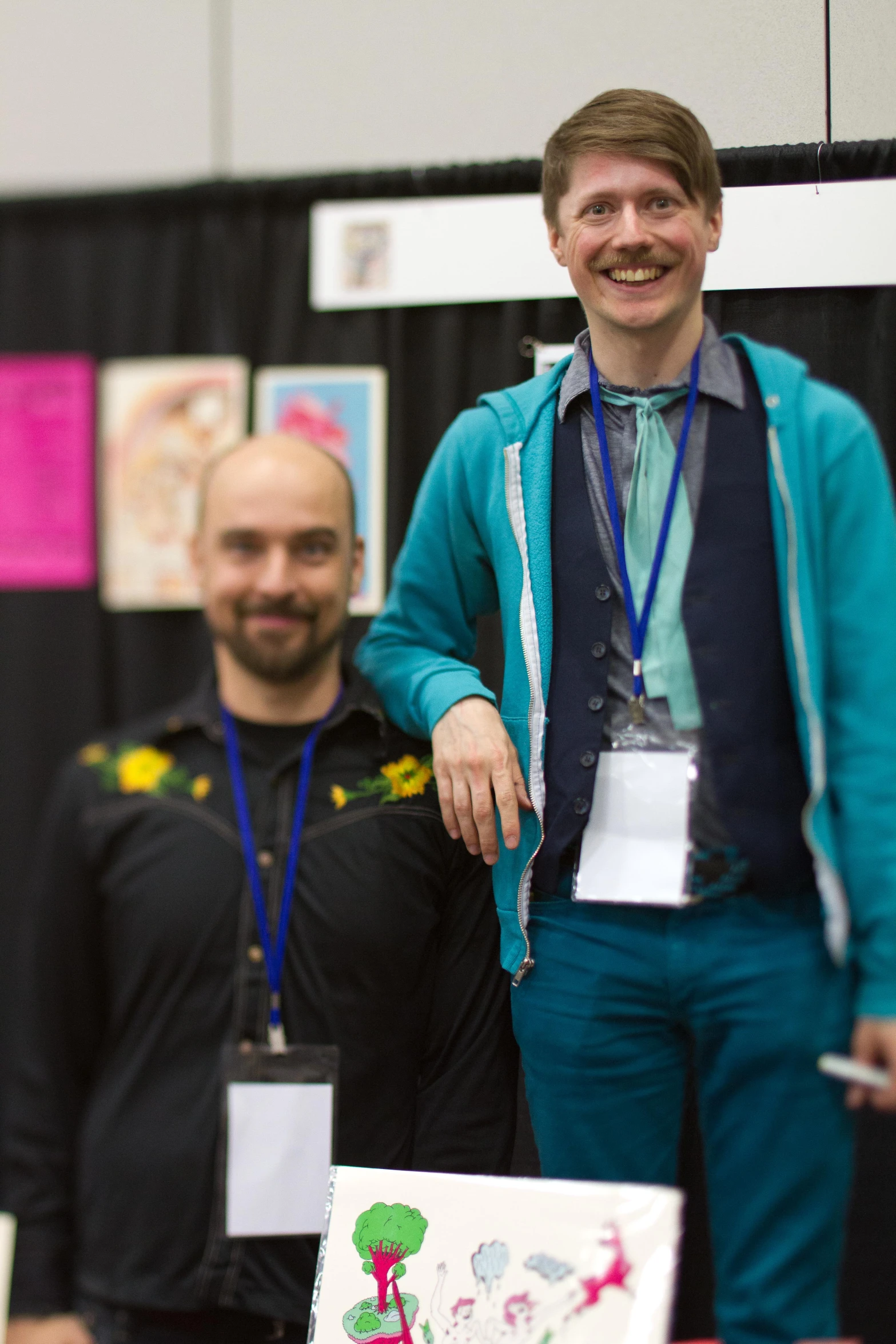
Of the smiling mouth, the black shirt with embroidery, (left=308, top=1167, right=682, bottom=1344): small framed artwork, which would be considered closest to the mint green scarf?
the smiling mouth

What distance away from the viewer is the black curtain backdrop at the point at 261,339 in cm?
121

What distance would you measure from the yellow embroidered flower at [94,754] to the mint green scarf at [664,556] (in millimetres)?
870

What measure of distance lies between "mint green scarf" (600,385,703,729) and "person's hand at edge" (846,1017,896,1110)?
313 millimetres

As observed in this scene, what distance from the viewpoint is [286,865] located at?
4.63 feet

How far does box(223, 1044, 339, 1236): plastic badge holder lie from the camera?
133cm

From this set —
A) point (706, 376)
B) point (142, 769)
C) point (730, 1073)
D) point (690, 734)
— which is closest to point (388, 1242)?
point (730, 1073)

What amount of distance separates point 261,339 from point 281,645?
0.66 meters

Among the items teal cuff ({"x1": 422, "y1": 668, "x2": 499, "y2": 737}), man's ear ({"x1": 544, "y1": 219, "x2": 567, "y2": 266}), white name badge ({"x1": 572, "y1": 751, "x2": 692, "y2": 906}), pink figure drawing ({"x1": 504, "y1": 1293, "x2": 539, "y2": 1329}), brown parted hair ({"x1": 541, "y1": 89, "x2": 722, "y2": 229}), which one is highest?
brown parted hair ({"x1": 541, "y1": 89, "x2": 722, "y2": 229})

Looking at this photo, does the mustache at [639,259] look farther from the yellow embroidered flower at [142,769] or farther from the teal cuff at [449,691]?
the yellow embroidered flower at [142,769]

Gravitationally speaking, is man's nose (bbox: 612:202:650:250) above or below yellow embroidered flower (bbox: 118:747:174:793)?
above

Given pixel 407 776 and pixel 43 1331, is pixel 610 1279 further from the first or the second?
pixel 43 1331

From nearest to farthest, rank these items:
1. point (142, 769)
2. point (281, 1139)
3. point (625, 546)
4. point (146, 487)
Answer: point (625, 546) < point (281, 1139) < point (142, 769) < point (146, 487)

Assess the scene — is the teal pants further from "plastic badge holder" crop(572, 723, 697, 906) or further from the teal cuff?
the teal cuff

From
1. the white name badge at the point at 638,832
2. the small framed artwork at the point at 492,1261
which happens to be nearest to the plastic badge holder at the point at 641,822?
the white name badge at the point at 638,832
